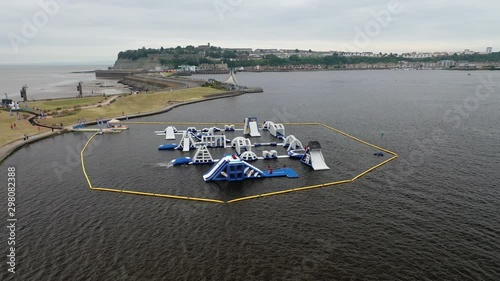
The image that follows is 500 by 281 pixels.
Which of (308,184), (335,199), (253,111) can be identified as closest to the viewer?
(335,199)

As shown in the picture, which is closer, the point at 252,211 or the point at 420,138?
the point at 252,211

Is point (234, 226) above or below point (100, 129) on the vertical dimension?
below

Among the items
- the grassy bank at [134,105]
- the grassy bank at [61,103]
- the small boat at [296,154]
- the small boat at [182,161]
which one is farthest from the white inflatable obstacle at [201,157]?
the grassy bank at [61,103]

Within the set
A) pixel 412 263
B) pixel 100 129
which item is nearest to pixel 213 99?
pixel 100 129

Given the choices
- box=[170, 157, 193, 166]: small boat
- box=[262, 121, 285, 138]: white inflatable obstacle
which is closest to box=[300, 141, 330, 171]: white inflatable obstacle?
box=[262, 121, 285, 138]: white inflatable obstacle

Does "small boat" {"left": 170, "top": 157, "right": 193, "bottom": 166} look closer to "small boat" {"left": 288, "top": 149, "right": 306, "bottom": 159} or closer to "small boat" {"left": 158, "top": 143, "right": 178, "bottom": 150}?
"small boat" {"left": 158, "top": 143, "right": 178, "bottom": 150}

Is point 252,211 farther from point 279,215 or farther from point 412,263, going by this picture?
point 412,263
